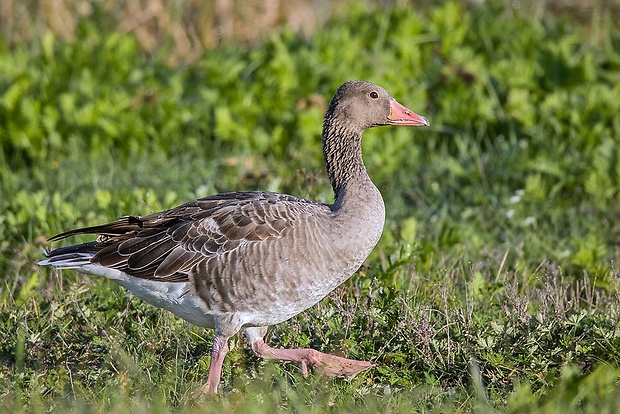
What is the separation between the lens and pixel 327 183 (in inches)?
331

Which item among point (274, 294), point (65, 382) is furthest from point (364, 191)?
point (65, 382)

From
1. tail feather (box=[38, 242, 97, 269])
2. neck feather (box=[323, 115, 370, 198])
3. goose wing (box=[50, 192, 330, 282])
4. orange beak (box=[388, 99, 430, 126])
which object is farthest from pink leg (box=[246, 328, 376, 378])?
orange beak (box=[388, 99, 430, 126])

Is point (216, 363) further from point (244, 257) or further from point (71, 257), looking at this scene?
point (71, 257)

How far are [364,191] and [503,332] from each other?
3.91 ft

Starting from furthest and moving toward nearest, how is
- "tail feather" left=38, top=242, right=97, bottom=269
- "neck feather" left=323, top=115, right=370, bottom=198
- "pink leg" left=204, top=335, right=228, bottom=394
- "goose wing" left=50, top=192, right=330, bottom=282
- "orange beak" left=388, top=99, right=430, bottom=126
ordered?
"orange beak" left=388, top=99, right=430, bottom=126 < "neck feather" left=323, top=115, right=370, bottom=198 < "tail feather" left=38, top=242, right=97, bottom=269 < "goose wing" left=50, top=192, right=330, bottom=282 < "pink leg" left=204, top=335, right=228, bottom=394

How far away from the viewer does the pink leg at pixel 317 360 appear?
5.59m

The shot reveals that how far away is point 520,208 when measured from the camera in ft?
28.0

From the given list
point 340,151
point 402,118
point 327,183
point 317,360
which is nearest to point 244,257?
point 317,360

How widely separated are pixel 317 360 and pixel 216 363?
59 centimetres

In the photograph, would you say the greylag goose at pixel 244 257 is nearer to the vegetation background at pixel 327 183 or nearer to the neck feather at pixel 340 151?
the neck feather at pixel 340 151

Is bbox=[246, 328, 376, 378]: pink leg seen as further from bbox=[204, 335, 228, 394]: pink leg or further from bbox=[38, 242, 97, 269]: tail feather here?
bbox=[38, 242, 97, 269]: tail feather

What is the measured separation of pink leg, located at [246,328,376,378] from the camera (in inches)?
220

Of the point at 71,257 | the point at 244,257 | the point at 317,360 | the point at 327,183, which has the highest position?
the point at 244,257

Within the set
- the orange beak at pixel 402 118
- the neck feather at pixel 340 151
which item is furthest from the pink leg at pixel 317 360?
the orange beak at pixel 402 118
